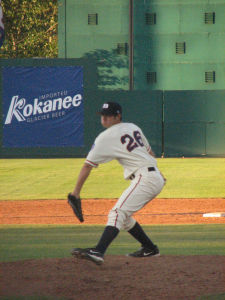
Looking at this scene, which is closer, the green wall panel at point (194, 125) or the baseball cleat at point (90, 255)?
the baseball cleat at point (90, 255)

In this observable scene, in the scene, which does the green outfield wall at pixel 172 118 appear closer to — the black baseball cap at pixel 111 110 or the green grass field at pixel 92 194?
the green grass field at pixel 92 194

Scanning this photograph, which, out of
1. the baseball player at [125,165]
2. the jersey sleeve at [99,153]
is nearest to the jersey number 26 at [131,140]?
the baseball player at [125,165]

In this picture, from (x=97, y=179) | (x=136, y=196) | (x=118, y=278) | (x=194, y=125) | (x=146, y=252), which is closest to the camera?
(x=118, y=278)

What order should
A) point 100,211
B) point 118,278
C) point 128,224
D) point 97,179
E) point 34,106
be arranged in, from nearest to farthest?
1. point 118,278
2. point 128,224
3. point 100,211
4. point 97,179
5. point 34,106

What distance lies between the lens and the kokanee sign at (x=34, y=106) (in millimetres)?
25781

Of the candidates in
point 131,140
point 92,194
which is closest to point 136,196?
point 131,140

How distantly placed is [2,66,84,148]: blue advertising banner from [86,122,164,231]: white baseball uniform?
60.7 ft

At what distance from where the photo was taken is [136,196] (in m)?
7.09

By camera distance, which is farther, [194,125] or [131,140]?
[194,125]

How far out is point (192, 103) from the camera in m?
25.5

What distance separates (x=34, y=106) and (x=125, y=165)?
18.9 m

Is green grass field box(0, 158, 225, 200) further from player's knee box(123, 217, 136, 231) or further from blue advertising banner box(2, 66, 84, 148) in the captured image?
player's knee box(123, 217, 136, 231)

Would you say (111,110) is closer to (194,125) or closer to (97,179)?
Result: (97,179)

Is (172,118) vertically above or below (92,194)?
above
